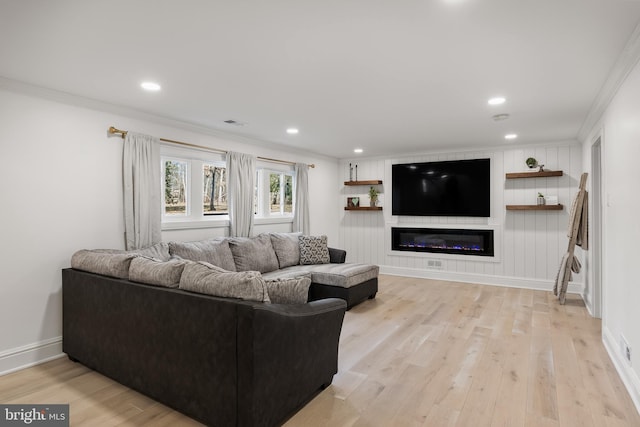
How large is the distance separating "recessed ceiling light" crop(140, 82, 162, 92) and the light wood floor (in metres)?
2.43

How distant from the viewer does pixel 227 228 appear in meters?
5.12

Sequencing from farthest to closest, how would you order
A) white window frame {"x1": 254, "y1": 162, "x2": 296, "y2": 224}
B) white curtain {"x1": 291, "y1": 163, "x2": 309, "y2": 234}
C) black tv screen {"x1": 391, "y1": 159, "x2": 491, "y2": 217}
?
1. white curtain {"x1": 291, "y1": 163, "x2": 309, "y2": 234}
2. black tv screen {"x1": 391, "y1": 159, "x2": 491, "y2": 217}
3. white window frame {"x1": 254, "y1": 162, "x2": 296, "y2": 224}

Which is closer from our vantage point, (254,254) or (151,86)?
(151,86)

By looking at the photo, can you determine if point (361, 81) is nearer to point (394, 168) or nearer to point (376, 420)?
point (376, 420)

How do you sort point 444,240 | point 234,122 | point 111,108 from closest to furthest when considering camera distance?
point 111,108
point 234,122
point 444,240

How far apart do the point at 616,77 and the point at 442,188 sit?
3.84m

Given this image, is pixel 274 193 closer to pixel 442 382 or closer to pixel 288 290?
pixel 288 290

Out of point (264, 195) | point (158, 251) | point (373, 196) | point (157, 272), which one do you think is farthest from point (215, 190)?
point (373, 196)

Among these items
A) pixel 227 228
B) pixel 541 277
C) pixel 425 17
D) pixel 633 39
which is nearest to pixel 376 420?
pixel 425 17

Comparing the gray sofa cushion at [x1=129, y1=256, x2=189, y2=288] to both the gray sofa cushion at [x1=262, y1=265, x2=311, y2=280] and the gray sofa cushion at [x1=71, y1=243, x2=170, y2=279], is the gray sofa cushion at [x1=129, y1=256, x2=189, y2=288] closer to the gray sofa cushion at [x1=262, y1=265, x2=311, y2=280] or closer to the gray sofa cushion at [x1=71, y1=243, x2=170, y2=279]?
the gray sofa cushion at [x1=71, y1=243, x2=170, y2=279]

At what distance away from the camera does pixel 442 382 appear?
2.76m

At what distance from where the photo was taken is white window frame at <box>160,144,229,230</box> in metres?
4.41

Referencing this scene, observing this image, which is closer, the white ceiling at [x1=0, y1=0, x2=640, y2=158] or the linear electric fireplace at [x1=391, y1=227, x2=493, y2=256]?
the white ceiling at [x1=0, y1=0, x2=640, y2=158]

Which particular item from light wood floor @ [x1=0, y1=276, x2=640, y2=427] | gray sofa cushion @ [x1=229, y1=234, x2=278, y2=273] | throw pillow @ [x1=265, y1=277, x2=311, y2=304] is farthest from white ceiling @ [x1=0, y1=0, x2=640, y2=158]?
light wood floor @ [x1=0, y1=276, x2=640, y2=427]
